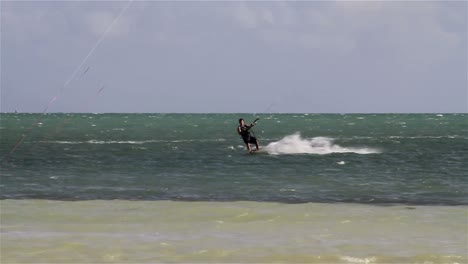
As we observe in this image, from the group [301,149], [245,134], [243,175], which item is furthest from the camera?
[301,149]

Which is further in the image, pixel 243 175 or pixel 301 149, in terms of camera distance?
pixel 301 149

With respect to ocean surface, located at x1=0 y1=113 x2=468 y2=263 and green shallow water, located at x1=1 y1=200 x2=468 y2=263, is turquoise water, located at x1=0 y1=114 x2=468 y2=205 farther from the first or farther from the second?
green shallow water, located at x1=1 y1=200 x2=468 y2=263

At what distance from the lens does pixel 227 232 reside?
13023mm

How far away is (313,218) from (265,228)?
1.64m

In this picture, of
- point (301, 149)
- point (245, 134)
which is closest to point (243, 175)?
point (245, 134)

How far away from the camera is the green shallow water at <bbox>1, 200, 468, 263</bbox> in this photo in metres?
10.9

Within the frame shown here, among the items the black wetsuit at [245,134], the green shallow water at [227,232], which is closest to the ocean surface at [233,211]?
the green shallow water at [227,232]

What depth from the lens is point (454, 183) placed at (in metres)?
22.3

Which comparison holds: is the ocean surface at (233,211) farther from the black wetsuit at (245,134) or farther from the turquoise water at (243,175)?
the black wetsuit at (245,134)

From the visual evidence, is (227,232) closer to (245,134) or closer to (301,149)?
(245,134)

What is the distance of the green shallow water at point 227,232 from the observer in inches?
429

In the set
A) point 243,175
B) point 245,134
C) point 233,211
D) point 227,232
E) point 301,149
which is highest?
point 245,134

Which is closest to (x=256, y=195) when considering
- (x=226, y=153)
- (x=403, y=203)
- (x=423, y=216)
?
(x=403, y=203)

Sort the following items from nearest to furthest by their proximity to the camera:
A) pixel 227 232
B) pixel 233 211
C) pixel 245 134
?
pixel 227 232
pixel 233 211
pixel 245 134
